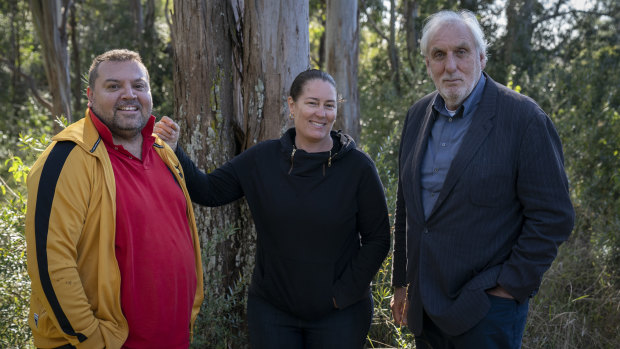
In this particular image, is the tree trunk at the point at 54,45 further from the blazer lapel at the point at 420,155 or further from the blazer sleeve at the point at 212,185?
the blazer lapel at the point at 420,155

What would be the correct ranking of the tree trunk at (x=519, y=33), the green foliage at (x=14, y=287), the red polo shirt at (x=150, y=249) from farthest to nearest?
the tree trunk at (x=519, y=33)
the green foliage at (x=14, y=287)
the red polo shirt at (x=150, y=249)

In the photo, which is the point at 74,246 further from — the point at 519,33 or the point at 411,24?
the point at 411,24

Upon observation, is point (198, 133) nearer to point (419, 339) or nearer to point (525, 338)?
point (419, 339)

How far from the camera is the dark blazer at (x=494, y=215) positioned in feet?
8.36

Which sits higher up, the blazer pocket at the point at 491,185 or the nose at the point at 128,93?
the nose at the point at 128,93

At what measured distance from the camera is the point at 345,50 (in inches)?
391

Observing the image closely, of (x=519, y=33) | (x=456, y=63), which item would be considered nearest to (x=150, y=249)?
(x=456, y=63)

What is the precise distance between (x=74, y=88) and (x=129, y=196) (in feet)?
65.0

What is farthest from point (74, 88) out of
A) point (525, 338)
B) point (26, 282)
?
point (525, 338)

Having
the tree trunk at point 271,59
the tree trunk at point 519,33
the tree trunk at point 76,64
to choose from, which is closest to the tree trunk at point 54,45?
the tree trunk at point 76,64

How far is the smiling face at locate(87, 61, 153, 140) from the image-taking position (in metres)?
2.66

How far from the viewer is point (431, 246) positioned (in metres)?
2.79

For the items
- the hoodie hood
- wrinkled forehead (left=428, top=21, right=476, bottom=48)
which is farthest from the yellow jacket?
wrinkled forehead (left=428, top=21, right=476, bottom=48)

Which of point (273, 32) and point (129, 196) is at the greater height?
point (273, 32)
